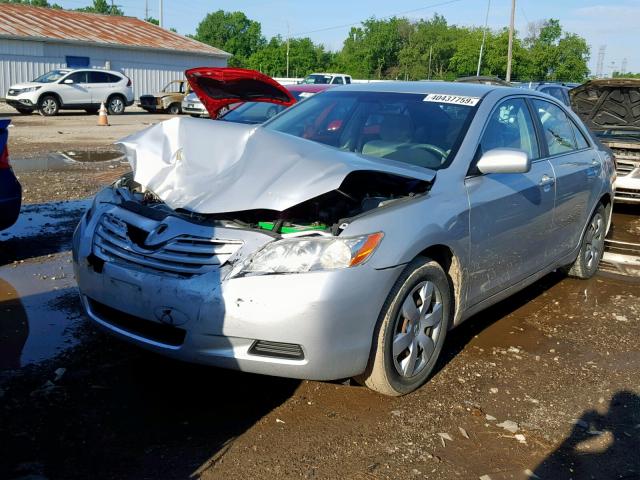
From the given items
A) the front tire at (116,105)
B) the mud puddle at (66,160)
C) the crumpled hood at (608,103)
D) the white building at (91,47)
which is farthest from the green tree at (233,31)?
the crumpled hood at (608,103)

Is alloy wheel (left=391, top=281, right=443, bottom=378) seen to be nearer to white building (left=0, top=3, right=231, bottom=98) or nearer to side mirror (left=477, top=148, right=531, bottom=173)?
side mirror (left=477, top=148, right=531, bottom=173)

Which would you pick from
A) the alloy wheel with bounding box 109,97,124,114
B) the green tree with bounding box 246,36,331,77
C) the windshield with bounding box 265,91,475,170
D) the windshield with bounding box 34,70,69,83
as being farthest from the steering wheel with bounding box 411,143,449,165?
the green tree with bounding box 246,36,331,77

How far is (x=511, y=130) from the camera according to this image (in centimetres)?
464

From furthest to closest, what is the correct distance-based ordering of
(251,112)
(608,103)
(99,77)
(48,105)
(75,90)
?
(99,77), (75,90), (48,105), (251,112), (608,103)

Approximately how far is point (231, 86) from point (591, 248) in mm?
3908

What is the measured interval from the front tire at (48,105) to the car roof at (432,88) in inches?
893

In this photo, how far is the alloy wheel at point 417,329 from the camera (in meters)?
3.52

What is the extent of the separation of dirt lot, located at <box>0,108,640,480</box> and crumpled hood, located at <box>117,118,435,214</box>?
1.06 meters

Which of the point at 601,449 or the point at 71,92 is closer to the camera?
the point at 601,449

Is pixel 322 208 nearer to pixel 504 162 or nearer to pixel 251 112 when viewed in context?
pixel 504 162

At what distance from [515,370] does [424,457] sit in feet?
4.20

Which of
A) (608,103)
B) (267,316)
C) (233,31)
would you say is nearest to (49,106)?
(608,103)

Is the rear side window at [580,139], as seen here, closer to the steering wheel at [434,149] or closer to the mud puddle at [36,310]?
the steering wheel at [434,149]

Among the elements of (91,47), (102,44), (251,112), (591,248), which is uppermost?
(102,44)
